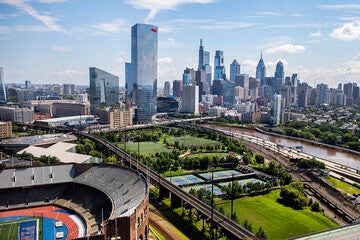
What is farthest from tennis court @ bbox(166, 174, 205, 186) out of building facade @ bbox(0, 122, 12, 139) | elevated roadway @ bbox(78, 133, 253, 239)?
building facade @ bbox(0, 122, 12, 139)

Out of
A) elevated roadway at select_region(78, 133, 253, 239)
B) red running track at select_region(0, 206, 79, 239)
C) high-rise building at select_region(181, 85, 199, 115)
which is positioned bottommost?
red running track at select_region(0, 206, 79, 239)

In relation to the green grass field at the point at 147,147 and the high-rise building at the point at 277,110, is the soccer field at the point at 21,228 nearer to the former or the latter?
the green grass field at the point at 147,147

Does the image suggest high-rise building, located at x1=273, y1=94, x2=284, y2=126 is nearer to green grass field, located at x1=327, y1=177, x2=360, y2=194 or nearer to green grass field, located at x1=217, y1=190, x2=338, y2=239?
green grass field, located at x1=327, y1=177, x2=360, y2=194

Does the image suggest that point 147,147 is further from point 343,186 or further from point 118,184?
point 343,186

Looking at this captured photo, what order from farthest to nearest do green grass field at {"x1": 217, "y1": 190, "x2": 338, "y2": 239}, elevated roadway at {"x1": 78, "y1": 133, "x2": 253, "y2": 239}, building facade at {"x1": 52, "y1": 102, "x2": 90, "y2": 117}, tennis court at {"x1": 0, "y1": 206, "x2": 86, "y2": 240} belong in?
building facade at {"x1": 52, "y1": 102, "x2": 90, "y2": 117} → green grass field at {"x1": 217, "y1": 190, "x2": 338, "y2": 239} → tennis court at {"x1": 0, "y1": 206, "x2": 86, "y2": 240} → elevated roadway at {"x1": 78, "y1": 133, "x2": 253, "y2": 239}

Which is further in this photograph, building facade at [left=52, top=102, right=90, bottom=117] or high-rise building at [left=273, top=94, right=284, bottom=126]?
building facade at [left=52, top=102, right=90, bottom=117]

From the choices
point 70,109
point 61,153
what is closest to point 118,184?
point 61,153

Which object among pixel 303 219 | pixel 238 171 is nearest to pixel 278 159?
pixel 238 171
